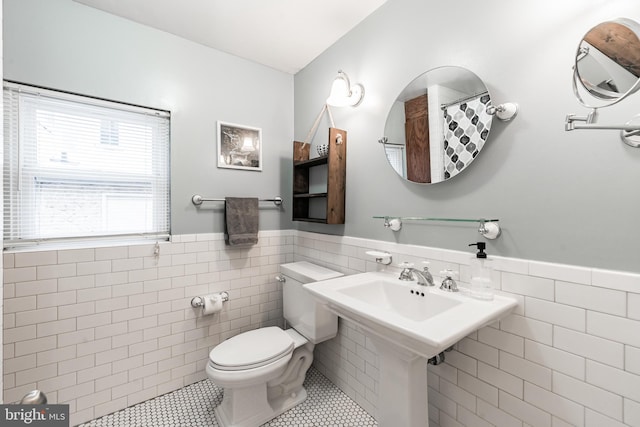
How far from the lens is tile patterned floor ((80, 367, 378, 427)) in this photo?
164cm

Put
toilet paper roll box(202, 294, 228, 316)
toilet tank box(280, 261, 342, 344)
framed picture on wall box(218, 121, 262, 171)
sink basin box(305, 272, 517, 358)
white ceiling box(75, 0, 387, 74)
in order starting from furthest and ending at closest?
framed picture on wall box(218, 121, 262, 171) → toilet paper roll box(202, 294, 228, 316) → toilet tank box(280, 261, 342, 344) → white ceiling box(75, 0, 387, 74) → sink basin box(305, 272, 517, 358)

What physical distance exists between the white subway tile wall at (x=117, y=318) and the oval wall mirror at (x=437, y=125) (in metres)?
1.37

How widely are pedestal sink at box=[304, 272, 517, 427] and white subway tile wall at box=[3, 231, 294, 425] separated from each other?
108cm

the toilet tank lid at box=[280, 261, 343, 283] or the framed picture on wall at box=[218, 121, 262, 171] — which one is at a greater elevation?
the framed picture on wall at box=[218, 121, 262, 171]

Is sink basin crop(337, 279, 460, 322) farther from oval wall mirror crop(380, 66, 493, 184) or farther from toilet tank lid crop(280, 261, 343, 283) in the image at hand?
oval wall mirror crop(380, 66, 493, 184)

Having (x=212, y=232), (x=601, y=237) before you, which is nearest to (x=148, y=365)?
(x=212, y=232)

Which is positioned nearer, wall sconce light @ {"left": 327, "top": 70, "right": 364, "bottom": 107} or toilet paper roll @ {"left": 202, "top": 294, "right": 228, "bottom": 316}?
wall sconce light @ {"left": 327, "top": 70, "right": 364, "bottom": 107}

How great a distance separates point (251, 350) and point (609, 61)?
1.94 metres

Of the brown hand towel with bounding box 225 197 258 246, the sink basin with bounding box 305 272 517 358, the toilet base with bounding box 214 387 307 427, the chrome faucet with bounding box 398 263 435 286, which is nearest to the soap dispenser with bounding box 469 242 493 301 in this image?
the sink basin with bounding box 305 272 517 358

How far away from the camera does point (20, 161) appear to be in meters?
1.49

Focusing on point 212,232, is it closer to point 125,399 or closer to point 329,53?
point 125,399

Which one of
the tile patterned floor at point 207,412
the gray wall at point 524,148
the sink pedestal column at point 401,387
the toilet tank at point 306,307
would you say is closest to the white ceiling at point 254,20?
the gray wall at point 524,148

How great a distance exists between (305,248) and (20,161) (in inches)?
70.4

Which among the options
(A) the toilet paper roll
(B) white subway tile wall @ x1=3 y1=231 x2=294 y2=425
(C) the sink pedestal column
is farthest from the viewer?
(A) the toilet paper roll
